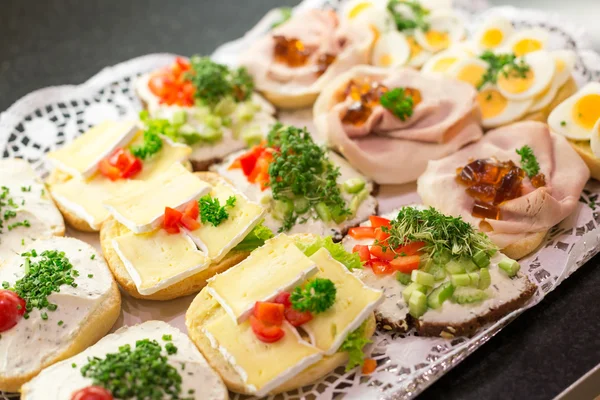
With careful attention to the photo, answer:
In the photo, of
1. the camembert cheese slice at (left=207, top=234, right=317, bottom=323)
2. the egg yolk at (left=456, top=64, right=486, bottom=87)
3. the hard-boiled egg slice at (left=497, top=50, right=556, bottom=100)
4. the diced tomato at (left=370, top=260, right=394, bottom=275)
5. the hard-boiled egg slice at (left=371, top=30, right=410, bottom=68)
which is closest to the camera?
the camembert cheese slice at (left=207, top=234, right=317, bottom=323)

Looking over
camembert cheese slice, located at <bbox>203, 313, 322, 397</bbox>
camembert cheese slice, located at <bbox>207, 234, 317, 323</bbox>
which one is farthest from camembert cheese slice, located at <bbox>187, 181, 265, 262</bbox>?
camembert cheese slice, located at <bbox>203, 313, 322, 397</bbox>

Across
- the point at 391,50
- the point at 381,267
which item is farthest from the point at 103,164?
the point at 391,50

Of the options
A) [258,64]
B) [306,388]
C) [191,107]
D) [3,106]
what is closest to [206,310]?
[306,388]

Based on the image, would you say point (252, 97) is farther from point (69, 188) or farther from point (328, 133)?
point (69, 188)

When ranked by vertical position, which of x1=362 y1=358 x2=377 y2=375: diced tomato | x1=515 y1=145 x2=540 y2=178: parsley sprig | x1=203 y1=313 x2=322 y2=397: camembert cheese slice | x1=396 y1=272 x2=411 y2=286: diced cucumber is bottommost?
x1=362 y1=358 x2=377 y2=375: diced tomato

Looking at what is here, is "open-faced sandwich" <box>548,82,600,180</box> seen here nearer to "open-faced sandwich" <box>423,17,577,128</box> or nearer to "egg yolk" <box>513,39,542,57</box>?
"open-faced sandwich" <box>423,17,577,128</box>

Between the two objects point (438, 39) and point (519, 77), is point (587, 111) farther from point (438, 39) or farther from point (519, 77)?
point (438, 39)
